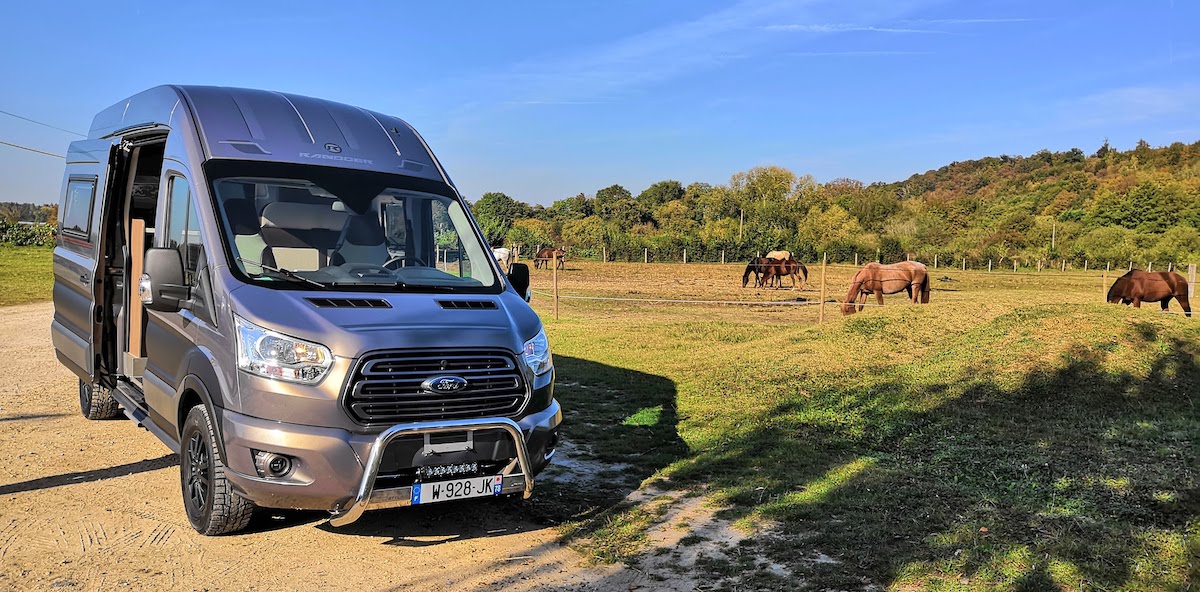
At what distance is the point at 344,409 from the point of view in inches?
162

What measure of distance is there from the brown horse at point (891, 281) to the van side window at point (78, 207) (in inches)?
734

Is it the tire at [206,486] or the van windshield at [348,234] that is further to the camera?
the van windshield at [348,234]

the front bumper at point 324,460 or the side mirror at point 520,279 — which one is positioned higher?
A: the side mirror at point 520,279

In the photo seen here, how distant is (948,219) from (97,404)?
73.6m

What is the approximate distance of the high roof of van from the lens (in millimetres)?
5211

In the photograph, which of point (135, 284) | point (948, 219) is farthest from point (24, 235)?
point (948, 219)

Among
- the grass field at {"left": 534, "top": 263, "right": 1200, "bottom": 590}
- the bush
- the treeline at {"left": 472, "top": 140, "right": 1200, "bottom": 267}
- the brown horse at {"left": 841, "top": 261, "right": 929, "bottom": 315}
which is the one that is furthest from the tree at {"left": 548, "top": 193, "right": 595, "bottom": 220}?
the grass field at {"left": 534, "top": 263, "right": 1200, "bottom": 590}

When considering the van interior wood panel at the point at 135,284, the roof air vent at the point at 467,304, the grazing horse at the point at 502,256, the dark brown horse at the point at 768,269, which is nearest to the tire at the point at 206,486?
the roof air vent at the point at 467,304

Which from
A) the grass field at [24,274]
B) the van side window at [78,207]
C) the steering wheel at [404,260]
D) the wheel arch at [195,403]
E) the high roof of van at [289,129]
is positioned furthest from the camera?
the grass field at [24,274]

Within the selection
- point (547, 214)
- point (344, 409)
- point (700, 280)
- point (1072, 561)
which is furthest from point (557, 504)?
point (547, 214)

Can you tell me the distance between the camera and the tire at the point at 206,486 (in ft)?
14.6

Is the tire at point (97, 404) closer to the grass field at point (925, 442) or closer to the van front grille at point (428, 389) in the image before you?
the grass field at point (925, 442)

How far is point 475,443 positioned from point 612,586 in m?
1.03

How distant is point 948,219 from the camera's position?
71625mm
